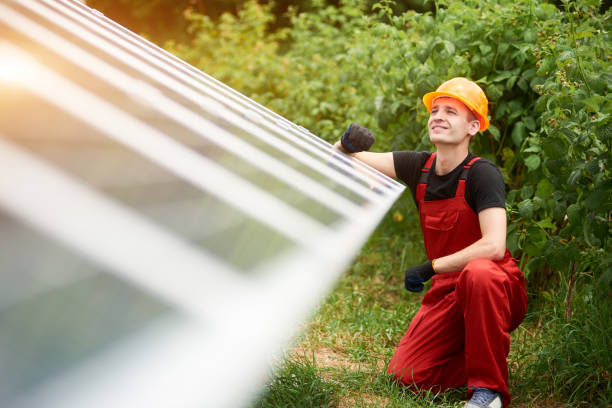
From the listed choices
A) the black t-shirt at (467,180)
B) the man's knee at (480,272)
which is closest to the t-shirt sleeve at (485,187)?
the black t-shirt at (467,180)

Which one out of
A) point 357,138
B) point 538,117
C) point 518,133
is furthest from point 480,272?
point 538,117

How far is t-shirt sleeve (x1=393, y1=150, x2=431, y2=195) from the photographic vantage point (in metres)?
2.93

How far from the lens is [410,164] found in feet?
9.66

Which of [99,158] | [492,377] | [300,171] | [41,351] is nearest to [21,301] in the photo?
[41,351]

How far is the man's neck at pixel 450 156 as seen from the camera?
8.98ft

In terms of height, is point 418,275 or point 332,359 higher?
point 418,275

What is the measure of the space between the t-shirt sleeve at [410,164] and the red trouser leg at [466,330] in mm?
517

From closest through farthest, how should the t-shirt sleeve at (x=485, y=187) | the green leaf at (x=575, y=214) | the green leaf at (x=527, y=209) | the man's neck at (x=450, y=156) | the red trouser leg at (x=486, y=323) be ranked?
the red trouser leg at (x=486, y=323) < the t-shirt sleeve at (x=485, y=187) < the green leaf at (x=575, y=214) < the man's neck at (x=450, y=156) < the green leaf at (x=527, y=209)

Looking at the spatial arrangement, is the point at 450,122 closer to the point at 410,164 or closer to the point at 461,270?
the point at 410,164

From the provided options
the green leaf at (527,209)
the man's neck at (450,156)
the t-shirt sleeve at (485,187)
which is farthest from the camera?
the green leaf at (527,209)

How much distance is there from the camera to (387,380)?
2689 millimetres

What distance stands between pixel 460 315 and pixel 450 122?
90 cm

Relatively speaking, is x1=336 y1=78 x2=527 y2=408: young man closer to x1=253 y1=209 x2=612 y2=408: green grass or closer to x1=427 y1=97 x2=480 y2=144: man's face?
x1=427 y1=97 x2=480 y2=144: man's face

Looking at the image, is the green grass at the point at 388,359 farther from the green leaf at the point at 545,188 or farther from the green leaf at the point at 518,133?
the green leaf at the point at 518,133
